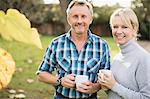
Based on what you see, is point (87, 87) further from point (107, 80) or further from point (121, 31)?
point (121, 31)

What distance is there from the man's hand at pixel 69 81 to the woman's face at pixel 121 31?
39 centimetres

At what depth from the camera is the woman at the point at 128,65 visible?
6.40 feet

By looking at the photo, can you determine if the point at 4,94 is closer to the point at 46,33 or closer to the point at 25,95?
the point at 25,95

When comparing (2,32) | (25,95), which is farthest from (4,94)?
(2,32)

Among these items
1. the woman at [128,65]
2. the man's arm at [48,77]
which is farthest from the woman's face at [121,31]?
the man's arm at [48,77]

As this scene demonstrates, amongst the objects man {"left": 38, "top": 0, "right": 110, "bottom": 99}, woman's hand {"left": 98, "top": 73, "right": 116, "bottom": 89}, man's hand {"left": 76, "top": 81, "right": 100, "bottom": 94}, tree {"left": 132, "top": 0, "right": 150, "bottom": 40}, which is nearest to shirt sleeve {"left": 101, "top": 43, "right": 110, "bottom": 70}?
man {"left": 38, "top": 0, "right": 110, "bottom": 99}

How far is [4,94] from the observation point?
5.59m

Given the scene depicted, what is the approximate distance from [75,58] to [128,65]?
0.43 m

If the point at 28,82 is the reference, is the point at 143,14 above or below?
above

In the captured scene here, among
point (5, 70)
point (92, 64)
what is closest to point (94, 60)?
point (92, 64)

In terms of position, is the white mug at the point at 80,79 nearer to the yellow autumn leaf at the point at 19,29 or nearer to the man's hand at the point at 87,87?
the man's hand at the point at 87,87

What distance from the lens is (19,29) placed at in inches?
36.5

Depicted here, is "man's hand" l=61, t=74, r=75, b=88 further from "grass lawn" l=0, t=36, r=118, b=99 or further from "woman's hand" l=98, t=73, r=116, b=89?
"grass lawn" l=0, t=36, r=118, b=99

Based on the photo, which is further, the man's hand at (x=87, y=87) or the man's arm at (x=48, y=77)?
the man's arm at (x=48, y=77)
